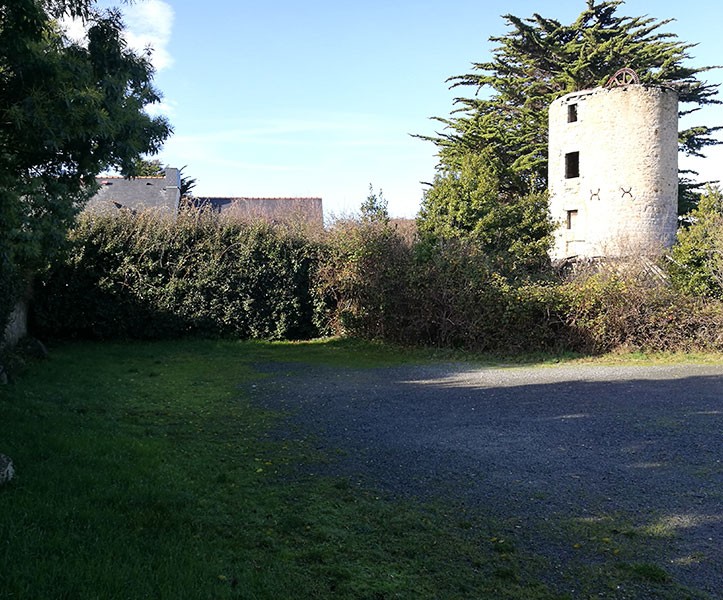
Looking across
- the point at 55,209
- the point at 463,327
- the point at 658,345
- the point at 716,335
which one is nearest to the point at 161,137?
the point at 55,209

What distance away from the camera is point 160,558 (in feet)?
11.3

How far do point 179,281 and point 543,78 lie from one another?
2173 centimetres

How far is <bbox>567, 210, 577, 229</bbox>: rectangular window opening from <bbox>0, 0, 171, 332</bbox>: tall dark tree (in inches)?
854

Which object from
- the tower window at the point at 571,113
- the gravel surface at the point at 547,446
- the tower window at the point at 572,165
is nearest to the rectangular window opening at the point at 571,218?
the tower window at the point at 572,165

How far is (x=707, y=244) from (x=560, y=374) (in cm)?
589

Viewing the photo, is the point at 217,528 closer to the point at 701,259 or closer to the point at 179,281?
the point at 179,281

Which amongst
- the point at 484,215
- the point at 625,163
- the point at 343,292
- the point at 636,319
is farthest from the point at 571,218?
the point at 343,292

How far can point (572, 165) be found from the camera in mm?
26797

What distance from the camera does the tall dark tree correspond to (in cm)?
529

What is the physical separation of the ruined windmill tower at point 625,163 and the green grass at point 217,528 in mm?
20853

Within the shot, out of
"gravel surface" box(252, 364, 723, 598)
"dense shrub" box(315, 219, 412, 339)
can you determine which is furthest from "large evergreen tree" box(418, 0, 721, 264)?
"gravel surface" box(252, 364, 723, 598)

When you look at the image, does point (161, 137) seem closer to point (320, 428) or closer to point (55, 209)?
point (55, 209)

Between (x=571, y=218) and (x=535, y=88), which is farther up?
(x=535, y=88)

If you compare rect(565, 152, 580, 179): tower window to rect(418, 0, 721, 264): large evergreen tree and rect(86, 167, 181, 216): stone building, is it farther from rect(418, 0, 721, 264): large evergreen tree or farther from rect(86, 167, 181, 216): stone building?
rect(86, 167, 181, 216): stone building
